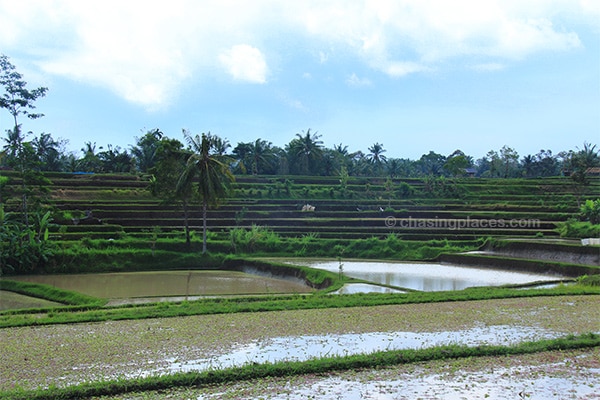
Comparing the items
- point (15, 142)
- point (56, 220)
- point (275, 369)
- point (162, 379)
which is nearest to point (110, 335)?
point (162, 379)

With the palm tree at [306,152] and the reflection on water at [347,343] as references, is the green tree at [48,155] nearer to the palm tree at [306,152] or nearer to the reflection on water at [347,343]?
the palm tree at [306,152]

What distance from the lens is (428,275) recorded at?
1850 cm

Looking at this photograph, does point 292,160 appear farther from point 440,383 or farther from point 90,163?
point 440,383

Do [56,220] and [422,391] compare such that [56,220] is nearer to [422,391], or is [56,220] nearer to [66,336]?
[66,336]

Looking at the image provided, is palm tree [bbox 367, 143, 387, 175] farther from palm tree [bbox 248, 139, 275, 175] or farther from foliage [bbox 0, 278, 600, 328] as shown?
foliage [bbox 0, 278, 600, 328]

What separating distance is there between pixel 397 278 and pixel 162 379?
1303 cm

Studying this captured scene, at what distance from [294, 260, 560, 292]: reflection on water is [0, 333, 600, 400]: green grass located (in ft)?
25.9

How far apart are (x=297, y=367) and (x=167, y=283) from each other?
42.6 ft

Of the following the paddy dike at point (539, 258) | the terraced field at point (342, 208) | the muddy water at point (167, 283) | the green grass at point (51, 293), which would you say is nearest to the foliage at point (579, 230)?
the terraced field at point (342, 208)

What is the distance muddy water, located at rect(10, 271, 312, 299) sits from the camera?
16.1 meters

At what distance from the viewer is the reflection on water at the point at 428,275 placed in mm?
16109

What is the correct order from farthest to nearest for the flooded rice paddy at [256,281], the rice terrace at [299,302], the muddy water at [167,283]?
the muddy water at [167,283] → the flooded rice paddy at [256,281] → the rice terrace at [299,302]

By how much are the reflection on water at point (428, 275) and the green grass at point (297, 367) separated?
7908 millimetres

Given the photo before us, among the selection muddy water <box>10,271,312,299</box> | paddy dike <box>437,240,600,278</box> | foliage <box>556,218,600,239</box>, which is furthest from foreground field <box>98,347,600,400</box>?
foliage <box>556,218,600,239</box>
